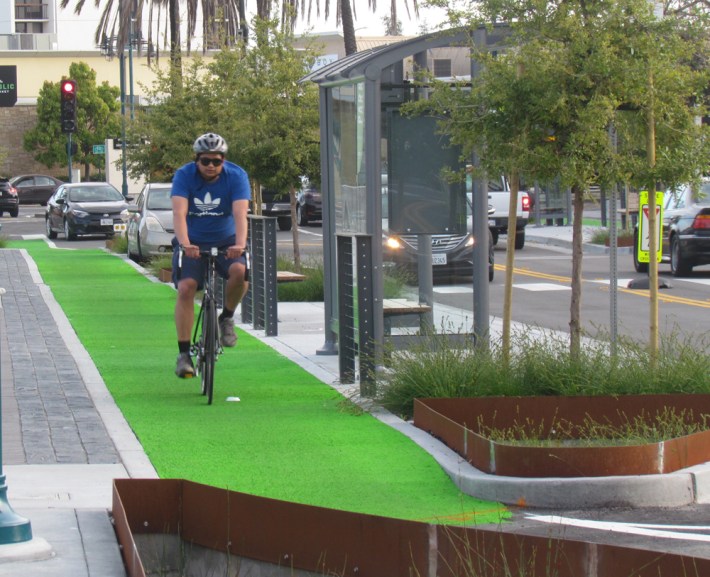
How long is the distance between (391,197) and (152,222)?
14954 mm

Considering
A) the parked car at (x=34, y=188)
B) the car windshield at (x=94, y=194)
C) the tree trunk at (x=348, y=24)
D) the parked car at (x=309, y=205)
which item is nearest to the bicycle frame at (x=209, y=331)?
the tree trunk at (x=348, y=24)

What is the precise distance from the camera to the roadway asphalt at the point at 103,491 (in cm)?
596

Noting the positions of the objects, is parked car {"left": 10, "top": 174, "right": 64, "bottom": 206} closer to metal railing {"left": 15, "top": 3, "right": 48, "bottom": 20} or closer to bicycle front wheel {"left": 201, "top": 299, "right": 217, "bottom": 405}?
metal railing {"left": 15, "top": 3, "right": 48, "bottom": 20}

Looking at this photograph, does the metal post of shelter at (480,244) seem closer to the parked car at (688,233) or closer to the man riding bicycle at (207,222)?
the man riding bicycle at (207,222)

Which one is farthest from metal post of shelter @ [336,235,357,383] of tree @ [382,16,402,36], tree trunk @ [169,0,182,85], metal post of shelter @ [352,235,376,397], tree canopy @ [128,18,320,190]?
tree @ [382,16,402,36]

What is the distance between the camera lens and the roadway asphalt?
5.96 metres

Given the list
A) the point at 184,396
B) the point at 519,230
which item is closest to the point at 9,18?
the point at 519,230

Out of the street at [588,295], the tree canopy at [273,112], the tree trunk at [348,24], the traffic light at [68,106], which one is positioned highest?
the tree trunk at [348,24]

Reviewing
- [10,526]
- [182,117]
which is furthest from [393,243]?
[182,117]

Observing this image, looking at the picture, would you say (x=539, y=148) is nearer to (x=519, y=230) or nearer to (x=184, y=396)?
(x=184, y=396)

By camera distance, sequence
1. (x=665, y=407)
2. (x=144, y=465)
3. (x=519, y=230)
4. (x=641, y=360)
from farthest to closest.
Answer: (x=519, y=230) < (x=641, y=360) < (x=665, y=407) < (x=144, y=465)

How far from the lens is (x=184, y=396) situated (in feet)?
34.6

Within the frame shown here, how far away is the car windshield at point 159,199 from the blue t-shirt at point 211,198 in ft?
54.6

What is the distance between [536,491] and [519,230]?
82.7ft
